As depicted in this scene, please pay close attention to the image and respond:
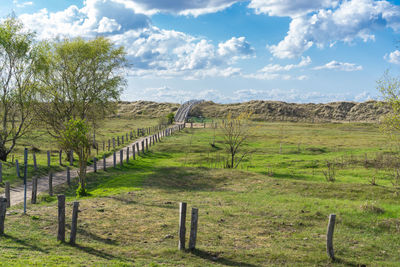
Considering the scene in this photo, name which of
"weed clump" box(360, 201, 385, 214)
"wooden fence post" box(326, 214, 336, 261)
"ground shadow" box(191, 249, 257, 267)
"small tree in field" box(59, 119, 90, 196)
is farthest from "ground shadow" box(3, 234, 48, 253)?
"weed clump" box(360, 201, 385, 214)

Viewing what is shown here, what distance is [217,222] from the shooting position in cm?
1672

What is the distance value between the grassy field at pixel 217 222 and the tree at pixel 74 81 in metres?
10.6

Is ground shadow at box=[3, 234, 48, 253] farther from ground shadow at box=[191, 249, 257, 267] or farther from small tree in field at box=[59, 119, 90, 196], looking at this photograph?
small tree in field at box=[59, 119, 90, 196]

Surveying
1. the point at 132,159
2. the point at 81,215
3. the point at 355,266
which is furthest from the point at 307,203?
the point at 132,159

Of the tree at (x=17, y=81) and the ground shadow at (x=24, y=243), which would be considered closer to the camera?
the ground shadow at (x=24, y=243)

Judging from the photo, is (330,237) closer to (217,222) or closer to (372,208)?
(217,222)

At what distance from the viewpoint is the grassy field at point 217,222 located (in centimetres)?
1238

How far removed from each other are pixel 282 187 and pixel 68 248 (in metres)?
16.5

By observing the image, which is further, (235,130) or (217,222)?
(235,130)

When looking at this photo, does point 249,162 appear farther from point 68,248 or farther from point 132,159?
point 68,248

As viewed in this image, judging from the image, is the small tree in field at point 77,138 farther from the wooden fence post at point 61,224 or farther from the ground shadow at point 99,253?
the ground shadow at point 99,253

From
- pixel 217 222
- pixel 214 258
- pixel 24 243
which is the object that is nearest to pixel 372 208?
pixel 217 222

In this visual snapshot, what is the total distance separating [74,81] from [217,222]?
90.4 feet

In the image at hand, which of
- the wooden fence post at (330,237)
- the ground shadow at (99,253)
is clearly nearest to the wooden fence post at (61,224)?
the ground shadow at (99,253)
